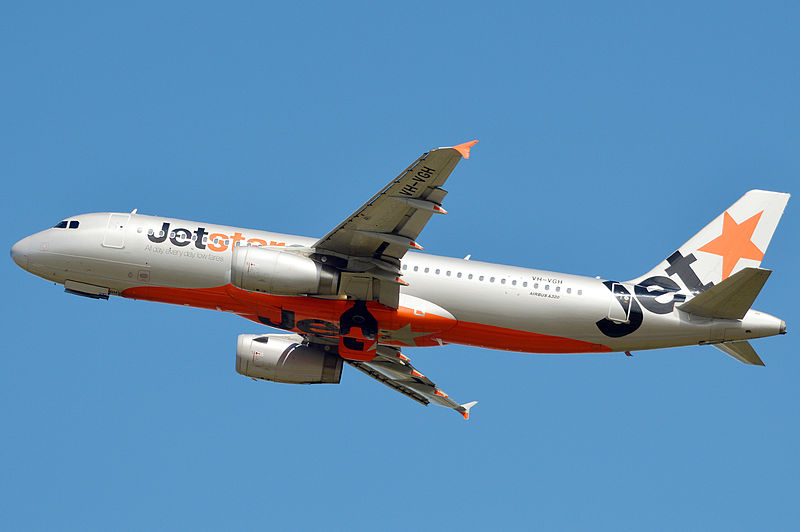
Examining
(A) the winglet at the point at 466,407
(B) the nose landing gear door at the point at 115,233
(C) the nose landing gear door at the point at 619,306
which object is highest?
(B) the nose landing gear door at the point at 115,233

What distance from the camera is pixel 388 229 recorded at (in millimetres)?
38750

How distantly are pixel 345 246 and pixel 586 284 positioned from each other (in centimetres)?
1025

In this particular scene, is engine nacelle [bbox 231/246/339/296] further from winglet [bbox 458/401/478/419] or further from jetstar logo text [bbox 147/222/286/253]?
winglet [bbox 458/401/478/419]

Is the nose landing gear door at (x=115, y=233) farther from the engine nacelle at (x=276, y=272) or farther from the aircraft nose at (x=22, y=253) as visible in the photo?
the engine nacelle at (x=276, y=272)

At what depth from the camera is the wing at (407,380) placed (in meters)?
48.8

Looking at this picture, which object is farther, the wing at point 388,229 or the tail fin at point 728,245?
the tail fin at point 728,245

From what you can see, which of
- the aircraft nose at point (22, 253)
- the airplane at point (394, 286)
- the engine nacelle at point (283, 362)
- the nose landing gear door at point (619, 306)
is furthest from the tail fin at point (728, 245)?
the aircraft nose at point (22, 253)

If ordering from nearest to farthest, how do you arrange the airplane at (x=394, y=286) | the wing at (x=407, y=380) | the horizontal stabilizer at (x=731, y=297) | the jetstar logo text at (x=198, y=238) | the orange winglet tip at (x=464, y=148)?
the orange winglet tip at (x=464, y=148)
the horizontal stabilizer at (x=731, y=297)
the airplane at (x=394, y=286)
the jetstar logo text at (x=198, y=238)
the wing at (x=407, y=380)

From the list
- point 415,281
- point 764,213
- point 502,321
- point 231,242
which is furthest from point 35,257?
point 764,213

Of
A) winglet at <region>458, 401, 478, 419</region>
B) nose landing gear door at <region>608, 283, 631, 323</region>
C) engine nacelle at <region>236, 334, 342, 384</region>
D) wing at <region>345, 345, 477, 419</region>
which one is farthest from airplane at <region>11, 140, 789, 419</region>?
winglet at <region>458, 401, 478, 419</region>

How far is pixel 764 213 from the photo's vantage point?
1757 inches

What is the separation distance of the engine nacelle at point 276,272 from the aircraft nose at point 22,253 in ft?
33.4

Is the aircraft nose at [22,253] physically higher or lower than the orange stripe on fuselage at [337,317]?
higher

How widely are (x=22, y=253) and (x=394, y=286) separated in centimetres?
1638
